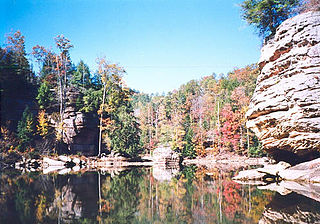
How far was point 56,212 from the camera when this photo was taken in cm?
502

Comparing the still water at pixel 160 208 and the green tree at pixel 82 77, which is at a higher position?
the green tree at pixel 82 77

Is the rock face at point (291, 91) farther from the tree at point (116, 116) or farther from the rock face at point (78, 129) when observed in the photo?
the rock face at point (78, 129)

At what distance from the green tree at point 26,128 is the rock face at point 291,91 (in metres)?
22.3

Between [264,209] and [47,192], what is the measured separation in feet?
21.8

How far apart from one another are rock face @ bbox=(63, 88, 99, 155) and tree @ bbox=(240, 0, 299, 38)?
2098cm

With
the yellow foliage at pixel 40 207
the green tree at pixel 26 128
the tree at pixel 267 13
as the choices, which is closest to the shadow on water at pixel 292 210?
the yellow foliage at pixel 40 207

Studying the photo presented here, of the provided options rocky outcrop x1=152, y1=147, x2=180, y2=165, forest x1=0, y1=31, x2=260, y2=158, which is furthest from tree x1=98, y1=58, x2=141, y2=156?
rocky outcrop x1=152, y1=147, x2=180, y2=165

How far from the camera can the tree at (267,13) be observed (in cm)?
1355

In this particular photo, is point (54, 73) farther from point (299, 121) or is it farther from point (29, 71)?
point (299, 121)

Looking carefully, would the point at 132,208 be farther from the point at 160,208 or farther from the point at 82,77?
the point at 82,77

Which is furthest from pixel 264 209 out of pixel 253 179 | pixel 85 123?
pixel 85 123

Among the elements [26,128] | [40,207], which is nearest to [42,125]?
[26,128]

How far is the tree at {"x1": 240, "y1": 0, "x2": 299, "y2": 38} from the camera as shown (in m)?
13.6

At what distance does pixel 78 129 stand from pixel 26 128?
5381 mm
